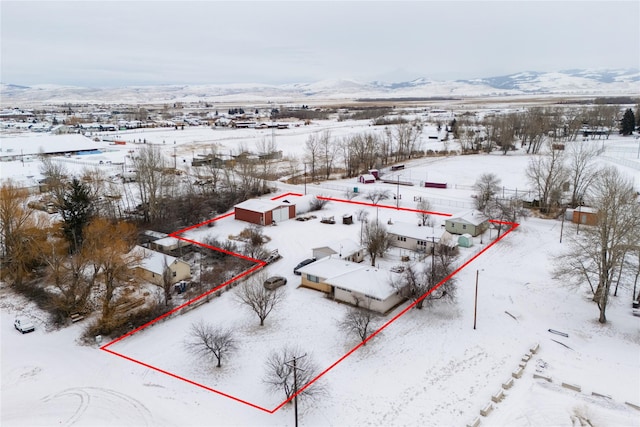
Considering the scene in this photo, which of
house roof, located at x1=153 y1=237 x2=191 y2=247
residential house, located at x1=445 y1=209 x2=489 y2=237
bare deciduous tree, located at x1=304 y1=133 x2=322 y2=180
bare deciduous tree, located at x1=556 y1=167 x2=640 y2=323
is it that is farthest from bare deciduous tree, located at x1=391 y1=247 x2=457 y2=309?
bare deciduous tree, located at x1=304 y1=133 x2=322 y2=180

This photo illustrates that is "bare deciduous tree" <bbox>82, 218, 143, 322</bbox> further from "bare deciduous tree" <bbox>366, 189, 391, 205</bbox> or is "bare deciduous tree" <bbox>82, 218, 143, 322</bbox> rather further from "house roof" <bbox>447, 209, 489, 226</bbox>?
"bare deciduous tree" <bbox>366, 189, 391, 205</bbox>

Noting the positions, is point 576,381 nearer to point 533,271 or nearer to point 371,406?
point 371,406

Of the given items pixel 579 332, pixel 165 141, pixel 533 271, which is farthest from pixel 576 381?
pixel 165 141

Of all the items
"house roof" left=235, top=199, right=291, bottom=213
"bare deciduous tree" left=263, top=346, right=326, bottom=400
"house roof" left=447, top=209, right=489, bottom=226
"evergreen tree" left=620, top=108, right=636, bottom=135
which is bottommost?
"bare deciduous tree" left=263, top=346, right=326, bottom=400

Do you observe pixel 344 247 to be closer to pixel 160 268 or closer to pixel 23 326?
pixel 160 268

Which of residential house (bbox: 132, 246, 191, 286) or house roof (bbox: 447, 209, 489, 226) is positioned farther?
house roof (bbox: 447, 209, 489, 226)

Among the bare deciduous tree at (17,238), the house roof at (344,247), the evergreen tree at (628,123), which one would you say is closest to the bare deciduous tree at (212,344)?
the house roof at (344,247)

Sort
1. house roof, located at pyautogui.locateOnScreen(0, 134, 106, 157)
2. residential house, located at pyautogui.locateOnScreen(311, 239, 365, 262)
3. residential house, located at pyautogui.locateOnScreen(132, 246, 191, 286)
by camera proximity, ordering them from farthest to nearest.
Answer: house roof, located at pyautogui.locateOnScreen(0, 134, 106, 157) < residential house, located at pyautogui.locateOnScreen(311, 239, 365, 262) < residential house, located at pyautogui.locateOnScreen(132, 246, 191, 286)
